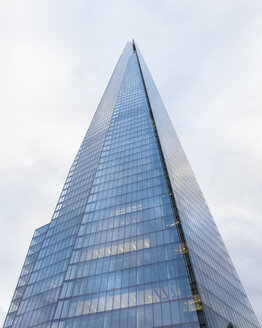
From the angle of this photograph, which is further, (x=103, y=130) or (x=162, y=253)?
(x=103, y=130)

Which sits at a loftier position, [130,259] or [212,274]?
[130,259]

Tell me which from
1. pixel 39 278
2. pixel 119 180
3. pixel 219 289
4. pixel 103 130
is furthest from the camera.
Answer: pixel 103 130

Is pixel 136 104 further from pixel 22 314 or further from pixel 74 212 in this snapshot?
pixel 22 314

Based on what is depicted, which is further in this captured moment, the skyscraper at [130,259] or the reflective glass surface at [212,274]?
the reflective glass surface at [212,274]

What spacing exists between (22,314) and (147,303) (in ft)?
105

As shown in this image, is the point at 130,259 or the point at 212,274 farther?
the point at 212,274

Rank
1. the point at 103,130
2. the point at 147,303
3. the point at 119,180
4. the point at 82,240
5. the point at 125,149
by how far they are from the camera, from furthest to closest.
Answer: the point at 103,130 → the point at 125,149 → the point at 119,180 → the point at 82,240 → the point at 147,303

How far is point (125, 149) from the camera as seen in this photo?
81688 millimetres

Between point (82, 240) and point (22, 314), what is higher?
point (82, 240)

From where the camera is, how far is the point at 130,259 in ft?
159

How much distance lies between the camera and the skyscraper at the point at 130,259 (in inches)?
1623

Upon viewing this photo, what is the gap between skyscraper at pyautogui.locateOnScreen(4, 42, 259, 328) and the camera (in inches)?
1623

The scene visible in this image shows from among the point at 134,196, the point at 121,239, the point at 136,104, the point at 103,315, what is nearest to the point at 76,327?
the point at 103,315

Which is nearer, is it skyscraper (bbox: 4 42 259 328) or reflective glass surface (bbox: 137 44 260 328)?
skyscraper (bbox: 4 42 259 328)
